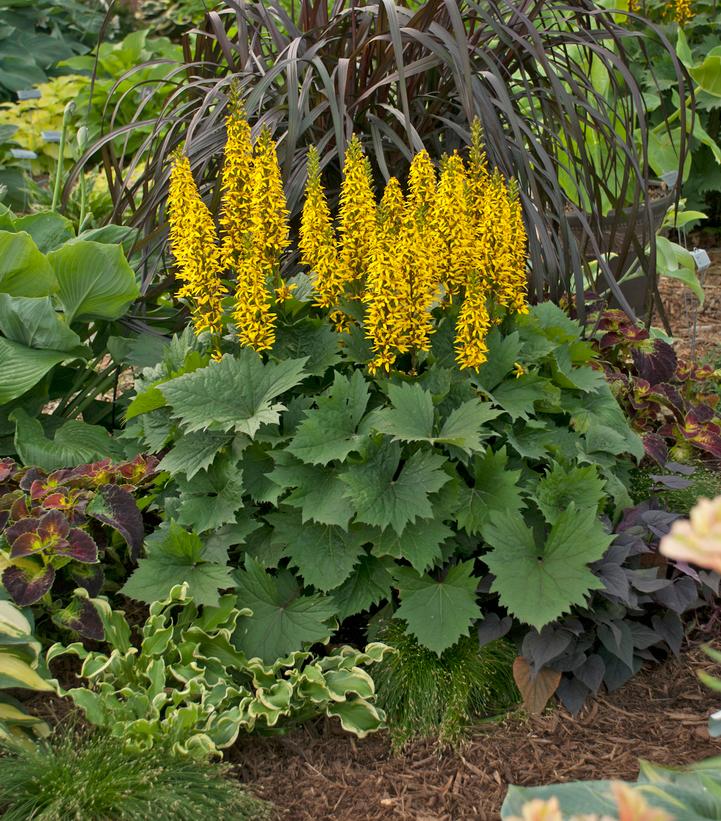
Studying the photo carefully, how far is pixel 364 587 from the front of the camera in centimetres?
251

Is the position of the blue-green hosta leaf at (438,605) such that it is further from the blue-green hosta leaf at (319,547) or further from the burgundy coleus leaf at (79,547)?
the burgundy coleus leaf at (79,547)

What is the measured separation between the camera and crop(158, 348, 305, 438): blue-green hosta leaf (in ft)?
8.15

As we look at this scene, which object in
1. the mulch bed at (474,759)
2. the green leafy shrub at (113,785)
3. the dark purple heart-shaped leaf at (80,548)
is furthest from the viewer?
the dark purple heart-shaped leaf at (80,548)

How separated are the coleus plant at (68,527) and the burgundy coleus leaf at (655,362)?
5.29ft

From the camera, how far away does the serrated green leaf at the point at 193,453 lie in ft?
8.24

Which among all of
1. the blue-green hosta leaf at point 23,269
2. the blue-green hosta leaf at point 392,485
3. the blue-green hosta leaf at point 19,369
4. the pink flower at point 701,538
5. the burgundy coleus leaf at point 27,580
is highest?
the pink flower at point 701,538

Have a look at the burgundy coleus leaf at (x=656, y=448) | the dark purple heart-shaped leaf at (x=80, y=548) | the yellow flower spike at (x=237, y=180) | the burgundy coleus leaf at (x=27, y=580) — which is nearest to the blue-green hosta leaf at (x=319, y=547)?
the dark purple heart-shaped leaf at (x=80, y=548)

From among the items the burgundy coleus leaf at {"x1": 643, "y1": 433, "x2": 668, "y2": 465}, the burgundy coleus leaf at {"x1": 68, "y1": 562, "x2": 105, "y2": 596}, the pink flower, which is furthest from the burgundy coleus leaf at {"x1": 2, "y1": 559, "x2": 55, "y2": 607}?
the pink flower

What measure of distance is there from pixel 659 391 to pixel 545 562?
40.7 inches

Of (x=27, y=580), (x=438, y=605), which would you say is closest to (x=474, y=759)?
(x=438, y=605)

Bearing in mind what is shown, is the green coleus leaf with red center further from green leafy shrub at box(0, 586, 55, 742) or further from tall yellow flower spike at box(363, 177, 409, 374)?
tall yellow flower spike at box(363, 177, 409, 374)

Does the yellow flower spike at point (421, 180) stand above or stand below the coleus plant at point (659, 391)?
above

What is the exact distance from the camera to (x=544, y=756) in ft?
7.50

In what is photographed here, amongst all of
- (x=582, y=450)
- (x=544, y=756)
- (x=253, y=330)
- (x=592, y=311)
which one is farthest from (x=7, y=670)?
(x=592, y=311)
